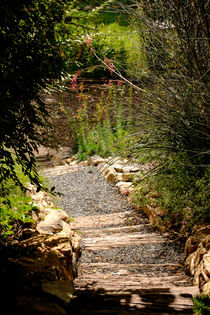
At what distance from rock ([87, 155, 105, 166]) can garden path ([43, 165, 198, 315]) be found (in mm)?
891

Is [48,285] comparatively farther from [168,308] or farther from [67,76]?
[67,76]

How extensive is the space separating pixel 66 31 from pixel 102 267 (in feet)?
6.76

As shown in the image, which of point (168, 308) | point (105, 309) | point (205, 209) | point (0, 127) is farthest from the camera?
point (205, 209)

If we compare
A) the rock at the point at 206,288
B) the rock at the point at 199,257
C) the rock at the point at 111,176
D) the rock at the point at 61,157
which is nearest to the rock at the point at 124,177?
the rock at the point at 111,176

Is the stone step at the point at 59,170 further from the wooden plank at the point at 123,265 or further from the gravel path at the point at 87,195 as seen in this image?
the wooden plank at the point at 123,265

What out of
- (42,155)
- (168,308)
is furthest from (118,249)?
(42,155)

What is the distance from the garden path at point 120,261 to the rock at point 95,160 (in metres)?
0.89

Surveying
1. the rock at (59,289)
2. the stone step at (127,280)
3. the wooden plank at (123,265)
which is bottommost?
the wooden plank at (123,265)

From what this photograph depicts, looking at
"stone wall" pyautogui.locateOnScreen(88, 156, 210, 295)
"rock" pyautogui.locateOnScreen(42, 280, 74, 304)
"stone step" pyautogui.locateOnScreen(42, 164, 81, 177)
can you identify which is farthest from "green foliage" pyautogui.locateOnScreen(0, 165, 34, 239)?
"stone step" pyautogui.locateOnScreen(42, 164, 81, 177)

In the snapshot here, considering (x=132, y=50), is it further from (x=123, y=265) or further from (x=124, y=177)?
(x=123, y=265)

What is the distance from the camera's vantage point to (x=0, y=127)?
5.93 ft

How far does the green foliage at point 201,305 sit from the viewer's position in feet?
5.38

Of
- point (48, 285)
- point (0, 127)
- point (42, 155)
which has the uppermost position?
point (0, 127)

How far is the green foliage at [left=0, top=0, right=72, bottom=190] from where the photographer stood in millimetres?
1840
